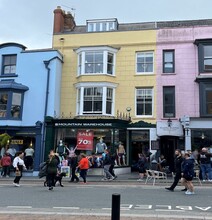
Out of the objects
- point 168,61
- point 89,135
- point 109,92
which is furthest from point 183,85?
point 89,135

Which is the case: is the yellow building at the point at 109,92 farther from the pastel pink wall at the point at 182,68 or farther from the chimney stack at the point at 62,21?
the chimney stack at the point at 62,21

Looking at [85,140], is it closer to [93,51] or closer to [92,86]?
[92,86]

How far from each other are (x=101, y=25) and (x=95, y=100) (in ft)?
22.2

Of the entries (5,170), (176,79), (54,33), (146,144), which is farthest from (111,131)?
(54,33)

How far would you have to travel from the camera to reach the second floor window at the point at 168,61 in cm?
2272

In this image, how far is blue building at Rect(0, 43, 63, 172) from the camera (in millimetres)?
22298

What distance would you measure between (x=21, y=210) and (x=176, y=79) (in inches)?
639

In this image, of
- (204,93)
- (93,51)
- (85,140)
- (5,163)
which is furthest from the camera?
(93,51)

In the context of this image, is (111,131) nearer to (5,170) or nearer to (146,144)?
(146,144)

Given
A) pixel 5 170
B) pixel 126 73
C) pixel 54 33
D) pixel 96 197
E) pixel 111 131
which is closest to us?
pixel 96 197

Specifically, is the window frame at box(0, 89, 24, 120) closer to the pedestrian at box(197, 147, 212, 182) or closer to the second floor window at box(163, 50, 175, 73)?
the second floor window at box(163, 50, 175, 73)

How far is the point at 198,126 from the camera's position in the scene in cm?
2039

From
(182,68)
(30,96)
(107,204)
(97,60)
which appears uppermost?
(97,60)

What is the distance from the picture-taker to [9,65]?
79.3ft
